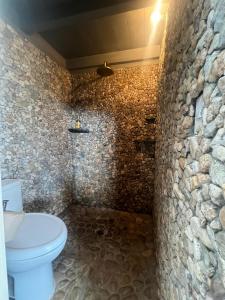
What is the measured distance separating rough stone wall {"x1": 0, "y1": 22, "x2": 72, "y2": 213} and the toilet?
43cm

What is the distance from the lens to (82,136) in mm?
2684

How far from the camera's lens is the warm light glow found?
158 centimetres

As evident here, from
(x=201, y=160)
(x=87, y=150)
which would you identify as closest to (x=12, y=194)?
(x=87, y=150)

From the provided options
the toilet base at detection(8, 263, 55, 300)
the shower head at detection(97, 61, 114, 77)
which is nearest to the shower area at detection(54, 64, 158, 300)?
the shower head at detection(97, 61, 114, 77)

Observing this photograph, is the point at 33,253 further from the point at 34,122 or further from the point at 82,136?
the point at 82,136

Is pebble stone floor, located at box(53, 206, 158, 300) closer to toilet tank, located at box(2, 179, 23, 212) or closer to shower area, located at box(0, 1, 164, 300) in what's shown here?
shower area, located at box(0, 1, 164, 300)

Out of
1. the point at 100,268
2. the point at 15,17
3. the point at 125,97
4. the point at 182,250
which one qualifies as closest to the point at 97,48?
the point at 125,97

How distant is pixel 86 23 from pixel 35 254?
2.09 m

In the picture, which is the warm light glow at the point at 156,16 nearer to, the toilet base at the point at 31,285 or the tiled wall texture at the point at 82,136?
the tiled wall texture at the point at 82,136

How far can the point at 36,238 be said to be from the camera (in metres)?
1.18

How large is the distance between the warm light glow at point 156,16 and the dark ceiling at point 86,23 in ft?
0.18

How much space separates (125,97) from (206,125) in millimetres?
1993

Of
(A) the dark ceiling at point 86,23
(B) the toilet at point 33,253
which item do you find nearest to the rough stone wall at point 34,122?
(A) the dark ceiling at point 86,23

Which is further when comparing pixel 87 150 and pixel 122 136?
pixel 87 150
